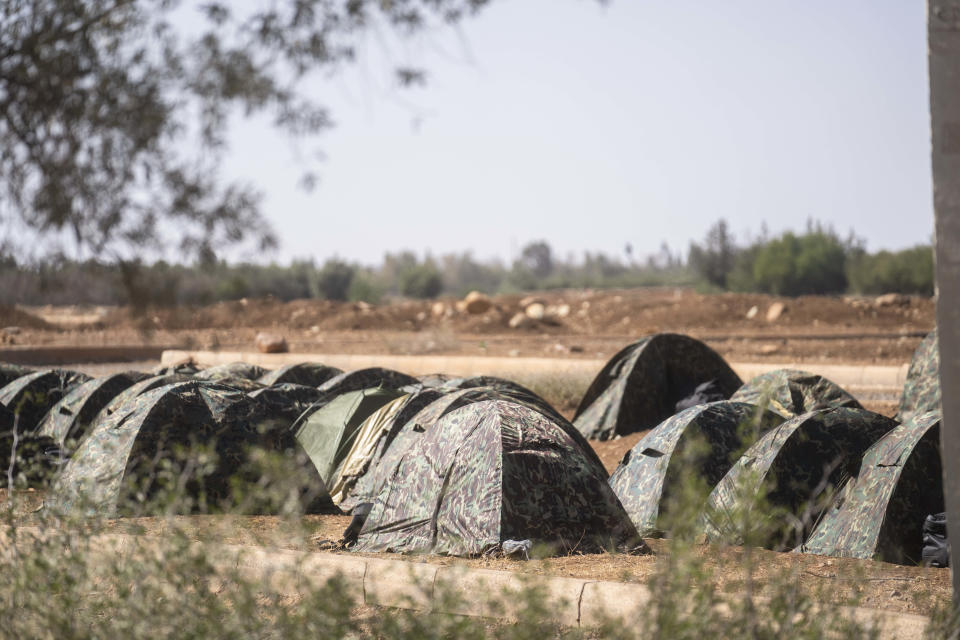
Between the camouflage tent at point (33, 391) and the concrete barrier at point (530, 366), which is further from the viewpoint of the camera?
the concrete barrier at point (530, 366)

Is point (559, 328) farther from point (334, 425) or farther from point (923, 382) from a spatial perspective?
point (334, 425)

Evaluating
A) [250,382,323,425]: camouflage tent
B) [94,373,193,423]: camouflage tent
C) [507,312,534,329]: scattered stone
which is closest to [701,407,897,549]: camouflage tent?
[250,382,323,425]: camouflage tent

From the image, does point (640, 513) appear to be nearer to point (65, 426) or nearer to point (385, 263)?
point (65, 426)

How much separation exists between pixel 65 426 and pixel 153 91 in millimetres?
6358

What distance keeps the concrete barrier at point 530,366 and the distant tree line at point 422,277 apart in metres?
2.41

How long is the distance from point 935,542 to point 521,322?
87.9 feet

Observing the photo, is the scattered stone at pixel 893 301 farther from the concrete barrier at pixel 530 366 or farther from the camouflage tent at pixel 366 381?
the camouflage tent at pixel 366 381

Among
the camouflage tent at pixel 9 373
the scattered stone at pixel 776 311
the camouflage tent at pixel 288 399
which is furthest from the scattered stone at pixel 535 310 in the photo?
the camouflage tent at pixel 288 399

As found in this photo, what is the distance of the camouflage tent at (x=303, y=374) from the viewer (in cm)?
1399

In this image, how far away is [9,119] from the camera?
636 cm

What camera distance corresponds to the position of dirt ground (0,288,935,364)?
84.6 ft

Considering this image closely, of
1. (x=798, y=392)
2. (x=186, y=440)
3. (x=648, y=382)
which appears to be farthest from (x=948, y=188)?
(x=648, y=382)

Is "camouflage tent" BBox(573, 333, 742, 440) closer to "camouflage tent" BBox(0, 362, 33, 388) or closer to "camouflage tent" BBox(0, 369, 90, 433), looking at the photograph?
"camouflage tent" BBox(0, 369, 90, 433)

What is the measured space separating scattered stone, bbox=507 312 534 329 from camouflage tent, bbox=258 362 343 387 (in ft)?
63.2
